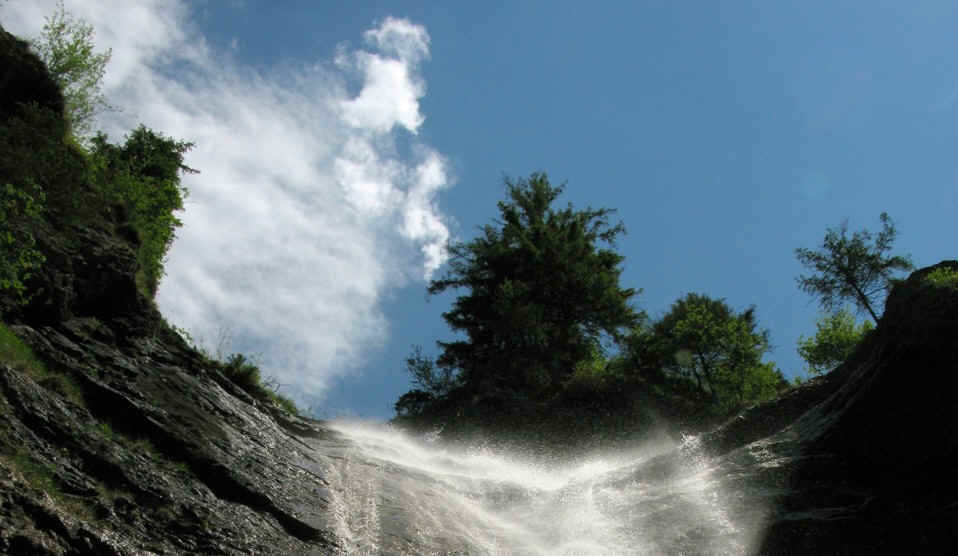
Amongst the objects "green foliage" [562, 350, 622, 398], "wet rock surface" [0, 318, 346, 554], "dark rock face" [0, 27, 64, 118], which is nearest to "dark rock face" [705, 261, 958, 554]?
"wet rock surface" [0, 318, 346, 554]

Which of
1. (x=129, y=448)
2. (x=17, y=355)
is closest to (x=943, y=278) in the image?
(x=129, y=448)

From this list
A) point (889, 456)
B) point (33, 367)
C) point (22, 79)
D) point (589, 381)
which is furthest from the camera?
point (589, 381)

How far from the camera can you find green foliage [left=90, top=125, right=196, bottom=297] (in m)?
17.3

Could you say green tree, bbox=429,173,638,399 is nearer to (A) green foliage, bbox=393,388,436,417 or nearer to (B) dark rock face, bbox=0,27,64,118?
(A) green foliage, bbox=393,388,436,417

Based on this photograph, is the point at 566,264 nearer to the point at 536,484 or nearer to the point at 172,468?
the point at 536,484

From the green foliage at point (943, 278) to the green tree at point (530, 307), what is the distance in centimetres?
1856

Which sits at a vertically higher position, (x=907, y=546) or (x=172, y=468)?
(x=172, y=468)

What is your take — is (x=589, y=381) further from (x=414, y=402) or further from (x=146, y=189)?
(x=146, y=189)

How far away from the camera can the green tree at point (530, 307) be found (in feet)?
108

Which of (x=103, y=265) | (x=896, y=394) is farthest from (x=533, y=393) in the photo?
(x=103, y=265)

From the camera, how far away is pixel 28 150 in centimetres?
1458

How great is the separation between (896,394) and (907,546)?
322cm

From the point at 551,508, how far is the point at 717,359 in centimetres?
1916

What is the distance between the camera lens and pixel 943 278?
1509cm
